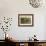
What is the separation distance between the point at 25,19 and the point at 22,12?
283mm

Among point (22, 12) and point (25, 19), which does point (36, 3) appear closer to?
point (22, 12)

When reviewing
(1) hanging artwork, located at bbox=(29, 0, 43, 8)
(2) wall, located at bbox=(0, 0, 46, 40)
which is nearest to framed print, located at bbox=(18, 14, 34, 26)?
(2) wall, located at bbox=(0, 0, 46, 40)

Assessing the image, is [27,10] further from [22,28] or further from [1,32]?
[1,32]

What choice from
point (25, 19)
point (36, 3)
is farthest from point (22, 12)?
point (36, 3)

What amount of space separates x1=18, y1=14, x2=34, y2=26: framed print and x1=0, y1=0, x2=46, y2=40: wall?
0.37ft

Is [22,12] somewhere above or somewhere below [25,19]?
above

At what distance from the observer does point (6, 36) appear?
4.77 meters

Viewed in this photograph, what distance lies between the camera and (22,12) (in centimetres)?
491

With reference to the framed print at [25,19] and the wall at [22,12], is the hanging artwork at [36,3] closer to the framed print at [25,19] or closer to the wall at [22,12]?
the wall at [22,12]

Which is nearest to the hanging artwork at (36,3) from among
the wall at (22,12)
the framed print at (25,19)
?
the wall at (22,12)

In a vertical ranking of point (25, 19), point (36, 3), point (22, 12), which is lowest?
point (25, 19)

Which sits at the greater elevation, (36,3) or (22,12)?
(36,3)

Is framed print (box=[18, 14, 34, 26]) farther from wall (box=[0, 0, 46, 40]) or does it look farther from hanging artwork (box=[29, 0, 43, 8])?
hanging artwork (box=[29, 0, 43, 8])

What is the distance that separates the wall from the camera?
4.87 metres
